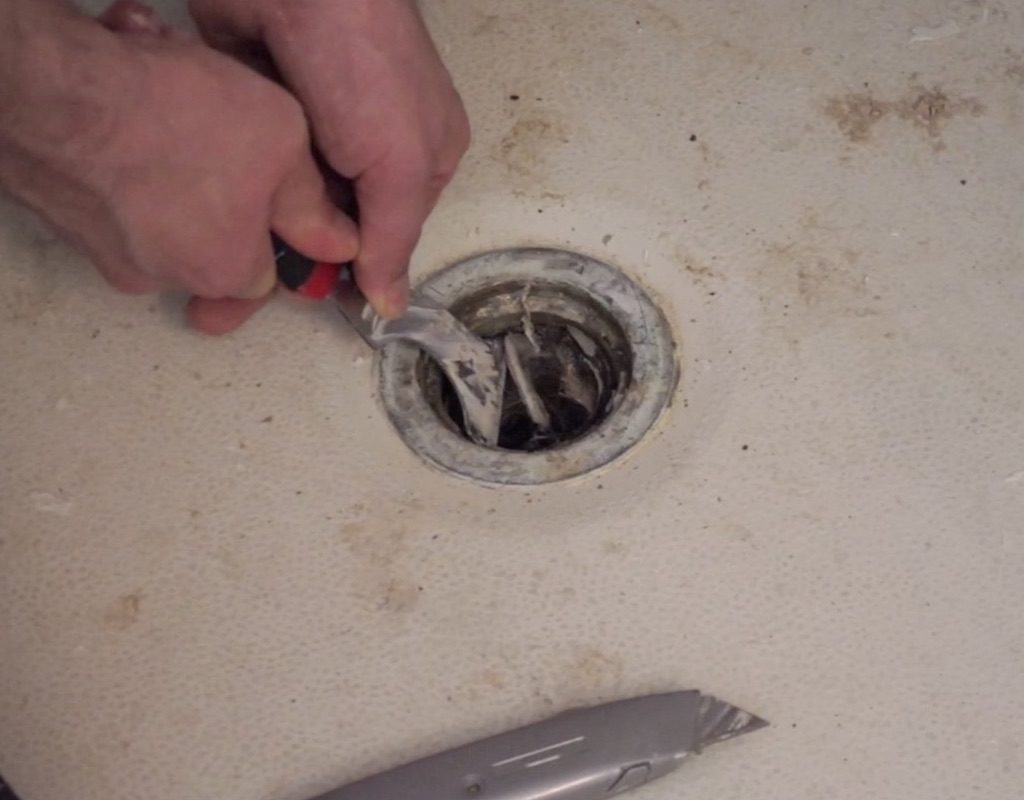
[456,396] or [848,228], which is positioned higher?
[848,228]

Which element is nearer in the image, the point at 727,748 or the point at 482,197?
the point at 727,748

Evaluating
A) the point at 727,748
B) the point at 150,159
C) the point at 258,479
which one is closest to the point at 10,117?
the point at 150,159

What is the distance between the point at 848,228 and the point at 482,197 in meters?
0.18

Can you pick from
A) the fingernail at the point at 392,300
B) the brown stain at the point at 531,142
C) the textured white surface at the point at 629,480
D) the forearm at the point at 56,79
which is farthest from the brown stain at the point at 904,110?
the forearm at the point at 56,79

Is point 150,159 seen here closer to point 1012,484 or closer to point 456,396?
point 456,396

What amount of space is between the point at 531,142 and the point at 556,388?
0.14m

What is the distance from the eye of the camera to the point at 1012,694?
1.47ft

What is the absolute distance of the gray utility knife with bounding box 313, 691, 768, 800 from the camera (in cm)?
42

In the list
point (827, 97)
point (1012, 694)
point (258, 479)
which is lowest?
point (258, 479)

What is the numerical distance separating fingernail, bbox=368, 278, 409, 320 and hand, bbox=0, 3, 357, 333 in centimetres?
4

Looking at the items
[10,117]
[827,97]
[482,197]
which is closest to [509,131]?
[482,197]

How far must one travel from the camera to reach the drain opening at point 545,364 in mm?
564

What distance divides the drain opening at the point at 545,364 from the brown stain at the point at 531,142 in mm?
61

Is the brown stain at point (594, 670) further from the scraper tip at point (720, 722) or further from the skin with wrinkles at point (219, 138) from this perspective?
the skin with wrinkles at point (219, 138)
